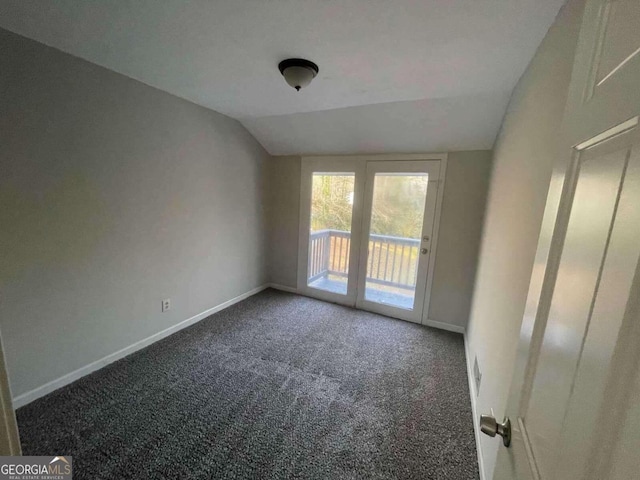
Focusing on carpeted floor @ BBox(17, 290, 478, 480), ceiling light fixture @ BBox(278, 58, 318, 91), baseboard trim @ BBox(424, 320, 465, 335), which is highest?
ceiling light fixture @ BBox(278, 58, 318, 91)

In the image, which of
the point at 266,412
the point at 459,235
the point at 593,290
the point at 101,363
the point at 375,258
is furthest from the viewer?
the point at 375,258

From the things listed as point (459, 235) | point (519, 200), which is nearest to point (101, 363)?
point (519, 200)

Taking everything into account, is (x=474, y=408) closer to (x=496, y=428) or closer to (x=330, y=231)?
(x=496, y=428)

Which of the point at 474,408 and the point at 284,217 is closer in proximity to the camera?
the point at 474,408

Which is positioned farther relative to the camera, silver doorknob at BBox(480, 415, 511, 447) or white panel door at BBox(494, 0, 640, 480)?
silver doorknob at BBox(480, 415, 511, 447)

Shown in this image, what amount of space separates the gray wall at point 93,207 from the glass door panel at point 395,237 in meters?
1.84

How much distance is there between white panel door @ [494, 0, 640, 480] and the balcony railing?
2.55 meters

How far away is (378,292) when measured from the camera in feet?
11.4

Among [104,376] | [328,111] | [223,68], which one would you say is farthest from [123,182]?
[328,111]

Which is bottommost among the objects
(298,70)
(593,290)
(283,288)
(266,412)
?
(266,412)

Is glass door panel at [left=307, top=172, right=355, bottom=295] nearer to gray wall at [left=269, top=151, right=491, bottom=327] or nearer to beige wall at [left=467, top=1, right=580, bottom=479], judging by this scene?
gray wall at [left=269, top=151, right=491, bottom=327]

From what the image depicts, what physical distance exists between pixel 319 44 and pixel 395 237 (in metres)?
2.28

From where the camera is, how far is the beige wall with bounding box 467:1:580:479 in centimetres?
102

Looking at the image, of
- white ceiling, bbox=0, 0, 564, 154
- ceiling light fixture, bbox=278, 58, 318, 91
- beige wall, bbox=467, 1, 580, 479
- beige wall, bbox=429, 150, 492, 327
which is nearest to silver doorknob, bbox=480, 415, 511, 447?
beige wall, bbox=467, 1, 580, 479
